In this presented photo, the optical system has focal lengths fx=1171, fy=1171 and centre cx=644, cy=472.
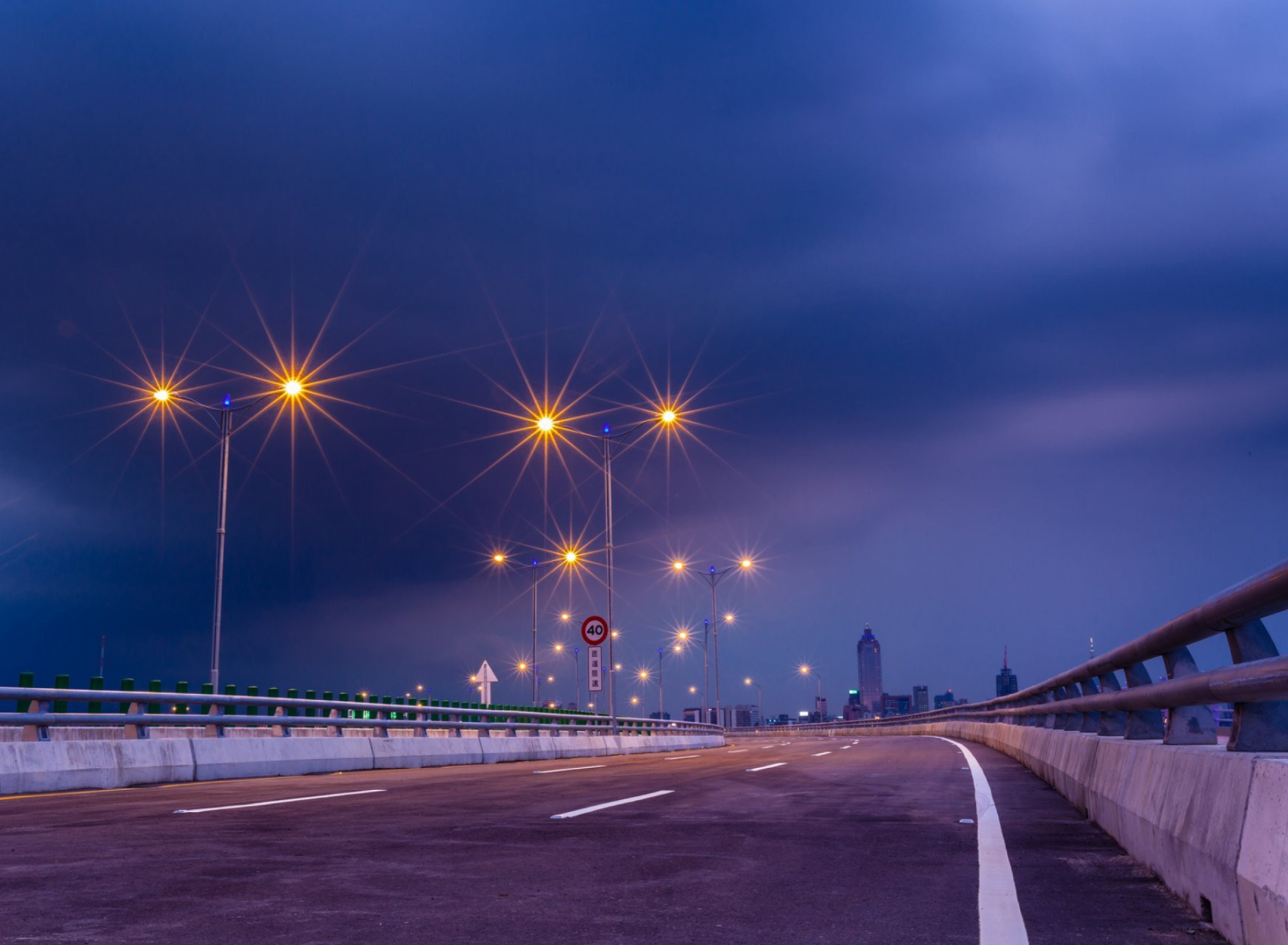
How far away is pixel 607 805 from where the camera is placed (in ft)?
35.6

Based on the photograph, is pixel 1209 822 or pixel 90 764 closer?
pixel 1209 822

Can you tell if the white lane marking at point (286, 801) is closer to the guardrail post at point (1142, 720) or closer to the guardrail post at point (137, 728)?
the guardrail post at point (137, 728)

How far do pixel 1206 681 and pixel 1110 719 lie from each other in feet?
14.3

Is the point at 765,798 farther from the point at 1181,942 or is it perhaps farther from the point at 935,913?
the point at 1181,942

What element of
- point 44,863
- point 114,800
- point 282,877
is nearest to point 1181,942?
point 282,877

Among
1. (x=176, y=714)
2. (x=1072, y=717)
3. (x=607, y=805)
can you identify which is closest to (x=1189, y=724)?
(x=607, y=805)

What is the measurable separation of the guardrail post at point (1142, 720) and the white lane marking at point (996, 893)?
1205 mm

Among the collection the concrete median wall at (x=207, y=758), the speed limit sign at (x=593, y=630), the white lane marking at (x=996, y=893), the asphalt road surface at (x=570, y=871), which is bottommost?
the white lane marking at (x=996, y=893)

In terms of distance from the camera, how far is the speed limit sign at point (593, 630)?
3203 centimetres

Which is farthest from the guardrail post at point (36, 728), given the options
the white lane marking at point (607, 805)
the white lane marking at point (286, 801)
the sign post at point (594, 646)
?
the sign post at point (594, 646)

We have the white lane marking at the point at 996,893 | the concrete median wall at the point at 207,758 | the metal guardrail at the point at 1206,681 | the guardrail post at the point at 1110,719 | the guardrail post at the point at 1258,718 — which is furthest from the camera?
the concrete median wall at the point at 207,758

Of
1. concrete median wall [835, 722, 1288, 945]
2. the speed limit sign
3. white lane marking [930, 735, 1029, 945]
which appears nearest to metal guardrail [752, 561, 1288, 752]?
concrete median wall [835, 722, 1288, 945]

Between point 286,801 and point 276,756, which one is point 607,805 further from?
point 276,756

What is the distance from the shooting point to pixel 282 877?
6.44 meters
